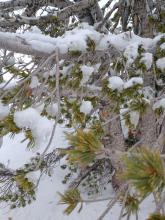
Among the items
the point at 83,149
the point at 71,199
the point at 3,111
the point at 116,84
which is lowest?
the point at 71,199

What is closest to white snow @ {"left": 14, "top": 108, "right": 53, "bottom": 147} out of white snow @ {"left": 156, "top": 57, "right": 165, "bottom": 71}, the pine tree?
the pine tree

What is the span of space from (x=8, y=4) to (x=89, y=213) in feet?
15.5

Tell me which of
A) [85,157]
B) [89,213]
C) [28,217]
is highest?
[85,157]

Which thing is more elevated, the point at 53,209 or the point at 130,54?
the point at 130,54

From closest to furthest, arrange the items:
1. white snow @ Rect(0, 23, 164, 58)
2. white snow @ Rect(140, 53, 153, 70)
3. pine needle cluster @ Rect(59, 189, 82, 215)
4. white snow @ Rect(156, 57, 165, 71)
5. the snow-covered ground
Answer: pine needle cluster @ Rect(59, 189, 82, 215) < white snow @ Rect(0, 23, 164, 58) < white snow @ Rect(140, 53, 153, 70) < white snow @ Rect(156, 57, 165, 71) < the snow-covered ground

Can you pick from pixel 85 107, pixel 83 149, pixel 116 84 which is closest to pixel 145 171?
pixel 83 149

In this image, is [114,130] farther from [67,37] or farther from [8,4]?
[67,37]

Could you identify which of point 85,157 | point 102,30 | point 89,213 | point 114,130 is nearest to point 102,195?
point 89,213

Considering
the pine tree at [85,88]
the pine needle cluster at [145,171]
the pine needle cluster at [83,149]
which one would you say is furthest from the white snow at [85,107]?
the pine needle cluster at [145,171]

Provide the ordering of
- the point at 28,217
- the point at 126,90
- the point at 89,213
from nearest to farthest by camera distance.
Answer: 1. the point at 126,90
2. the point at 89,213
3. the point at 28,217

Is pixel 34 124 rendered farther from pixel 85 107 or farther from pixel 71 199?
pixel 85 107

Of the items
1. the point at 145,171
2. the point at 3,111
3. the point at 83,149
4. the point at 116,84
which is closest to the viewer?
the point at 145,171

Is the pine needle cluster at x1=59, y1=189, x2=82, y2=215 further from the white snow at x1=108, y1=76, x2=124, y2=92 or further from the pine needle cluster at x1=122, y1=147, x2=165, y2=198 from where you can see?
the white snow at x1=108, y1=76, x2=124, y2=92

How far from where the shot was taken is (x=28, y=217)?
817 centimetres
